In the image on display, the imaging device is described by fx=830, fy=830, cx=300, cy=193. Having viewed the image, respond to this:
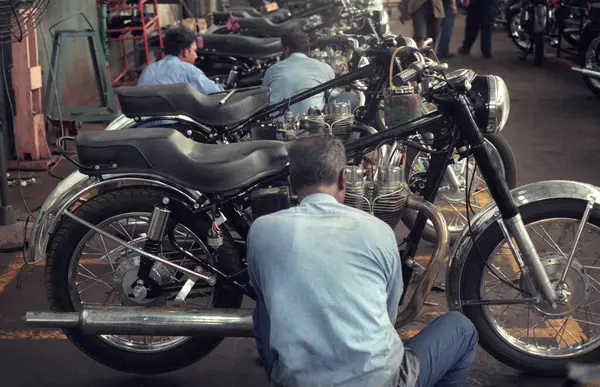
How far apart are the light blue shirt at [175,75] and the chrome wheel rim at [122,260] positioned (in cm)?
272

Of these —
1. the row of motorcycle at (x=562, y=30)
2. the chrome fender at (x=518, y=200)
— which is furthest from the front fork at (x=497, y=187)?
the row of motorcycle at (x=562, y=30)

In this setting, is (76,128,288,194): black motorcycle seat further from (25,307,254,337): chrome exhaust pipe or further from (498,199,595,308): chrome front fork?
(498,199,595,308): chrome front fork

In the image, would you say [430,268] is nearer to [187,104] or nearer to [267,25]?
[187,104]

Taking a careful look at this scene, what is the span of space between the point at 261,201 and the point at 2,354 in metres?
1.66

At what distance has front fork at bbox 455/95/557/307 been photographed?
143 inches

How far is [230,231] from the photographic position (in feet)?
13.0

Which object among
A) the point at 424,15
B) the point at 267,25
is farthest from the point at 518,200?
the point at 424,15

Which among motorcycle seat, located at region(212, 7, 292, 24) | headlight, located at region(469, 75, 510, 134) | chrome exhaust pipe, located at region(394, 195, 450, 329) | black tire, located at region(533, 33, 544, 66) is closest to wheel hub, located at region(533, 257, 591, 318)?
chrome exhaust pipe, located at region(394, 195, 450, 329)

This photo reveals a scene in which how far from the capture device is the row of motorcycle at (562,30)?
439 inches

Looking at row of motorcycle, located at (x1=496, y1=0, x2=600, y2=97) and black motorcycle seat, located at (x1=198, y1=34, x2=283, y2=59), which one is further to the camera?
row of motorcycle, located at (x1=496, y1=0, x2=600, y2=97)

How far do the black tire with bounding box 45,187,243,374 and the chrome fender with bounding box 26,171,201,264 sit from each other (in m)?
0.04

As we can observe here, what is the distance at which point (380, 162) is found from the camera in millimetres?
4172

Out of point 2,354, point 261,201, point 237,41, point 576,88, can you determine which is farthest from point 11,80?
point 576,88

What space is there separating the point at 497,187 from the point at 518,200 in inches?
7.3
